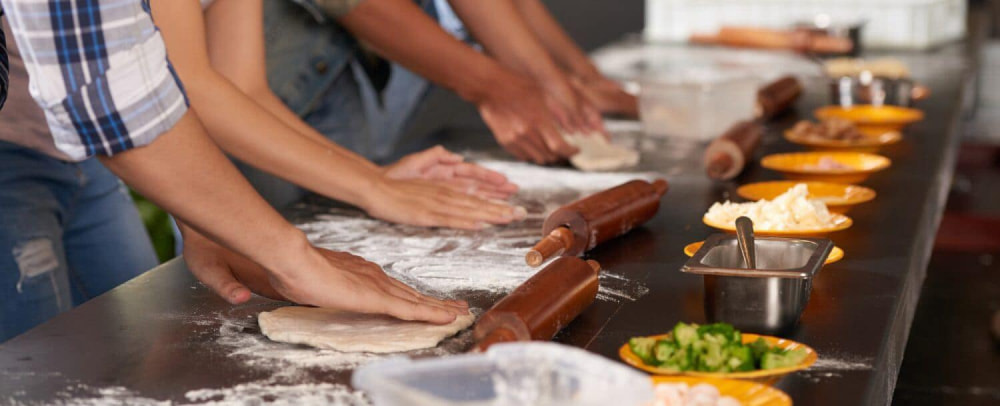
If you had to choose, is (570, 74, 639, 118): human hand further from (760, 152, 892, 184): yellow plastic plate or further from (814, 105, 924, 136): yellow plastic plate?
(760, 152, 892, 184): yellow plastic plate

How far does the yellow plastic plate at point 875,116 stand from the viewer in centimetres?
283

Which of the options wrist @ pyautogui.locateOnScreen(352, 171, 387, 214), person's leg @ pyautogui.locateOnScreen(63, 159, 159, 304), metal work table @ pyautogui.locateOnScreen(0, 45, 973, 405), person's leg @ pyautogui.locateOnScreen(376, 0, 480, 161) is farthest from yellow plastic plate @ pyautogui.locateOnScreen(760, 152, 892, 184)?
person's leg @ pyautogui.locateOnScreen(376, 0, 480, 161)

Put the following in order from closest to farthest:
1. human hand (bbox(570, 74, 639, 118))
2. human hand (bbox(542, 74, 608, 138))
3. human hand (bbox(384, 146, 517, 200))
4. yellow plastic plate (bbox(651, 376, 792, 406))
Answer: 1. yellow plastic plate (bbox(651, 376, 792, 406))
2. human hand (bbox(384, 146, 517, 200))
3. human hand (bbox(542, 74, 608, 138))
4. human hand (bbox(570, 74, 639, 118))

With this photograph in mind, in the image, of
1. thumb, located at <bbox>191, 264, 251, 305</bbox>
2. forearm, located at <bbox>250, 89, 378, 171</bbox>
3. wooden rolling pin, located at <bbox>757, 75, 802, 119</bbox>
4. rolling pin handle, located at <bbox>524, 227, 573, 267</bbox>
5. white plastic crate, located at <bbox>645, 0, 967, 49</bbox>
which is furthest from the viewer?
white plastic crate, located at <bbox>645, 0, 967, 49</bbox>

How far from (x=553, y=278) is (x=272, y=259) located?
344mm

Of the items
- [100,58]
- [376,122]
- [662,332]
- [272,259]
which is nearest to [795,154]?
[662,332]

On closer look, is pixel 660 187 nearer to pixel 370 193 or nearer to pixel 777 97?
pixel 370 193

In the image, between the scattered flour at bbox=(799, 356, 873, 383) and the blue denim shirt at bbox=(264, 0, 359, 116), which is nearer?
the scattered flour at bbox=(799, 356, 873, 383)

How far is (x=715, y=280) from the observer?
1333mm

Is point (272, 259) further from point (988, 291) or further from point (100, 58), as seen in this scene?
point (988, 291)

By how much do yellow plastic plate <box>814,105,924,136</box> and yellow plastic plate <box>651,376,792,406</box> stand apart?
1.73 metres

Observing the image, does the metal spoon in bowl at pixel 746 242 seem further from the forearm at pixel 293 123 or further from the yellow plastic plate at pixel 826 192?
the forearm at pixel 293 123

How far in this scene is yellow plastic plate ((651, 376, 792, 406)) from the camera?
1119mm

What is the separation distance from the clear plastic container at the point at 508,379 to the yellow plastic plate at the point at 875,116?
1988mm
